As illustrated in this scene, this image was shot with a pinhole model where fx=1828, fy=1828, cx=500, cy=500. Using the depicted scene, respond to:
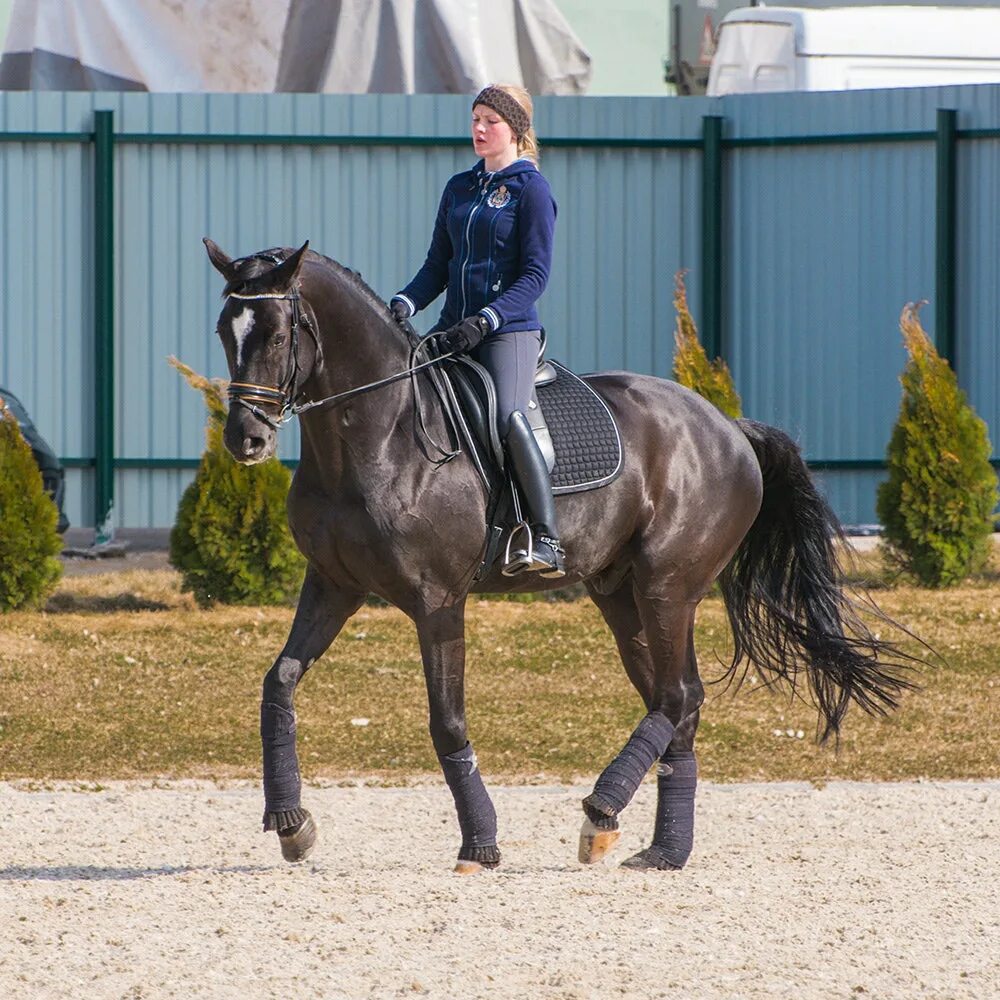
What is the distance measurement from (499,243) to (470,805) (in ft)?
5.76

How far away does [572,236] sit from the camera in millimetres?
13961

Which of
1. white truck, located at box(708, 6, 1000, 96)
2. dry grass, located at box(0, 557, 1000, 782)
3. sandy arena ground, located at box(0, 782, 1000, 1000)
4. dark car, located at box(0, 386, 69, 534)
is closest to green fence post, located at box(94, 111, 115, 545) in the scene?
dark car, located at box(0, 386, 69, 534)

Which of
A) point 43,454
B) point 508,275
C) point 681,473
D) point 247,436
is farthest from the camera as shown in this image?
point 43,454

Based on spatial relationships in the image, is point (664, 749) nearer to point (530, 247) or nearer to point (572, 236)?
point (530, 247)

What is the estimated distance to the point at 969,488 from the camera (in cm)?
1145

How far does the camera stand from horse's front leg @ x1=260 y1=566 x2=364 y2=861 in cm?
557

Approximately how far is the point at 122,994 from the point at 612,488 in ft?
7.66

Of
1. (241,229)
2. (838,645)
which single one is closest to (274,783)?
(838,645)

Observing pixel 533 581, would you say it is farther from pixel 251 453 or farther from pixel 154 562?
pixel 154 562

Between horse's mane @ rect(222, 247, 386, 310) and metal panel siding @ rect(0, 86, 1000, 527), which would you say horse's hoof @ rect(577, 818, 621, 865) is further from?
metal panel siding @ rect(0, 86, 1000, 527)

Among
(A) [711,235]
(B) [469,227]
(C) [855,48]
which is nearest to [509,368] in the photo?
(B) [469,227]

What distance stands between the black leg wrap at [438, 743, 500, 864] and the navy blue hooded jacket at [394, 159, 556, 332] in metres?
1.34

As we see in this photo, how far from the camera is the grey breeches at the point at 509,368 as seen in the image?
573 centimetres

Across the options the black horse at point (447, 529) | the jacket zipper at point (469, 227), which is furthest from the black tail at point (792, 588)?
the jacket zipper at point (469, 227)
